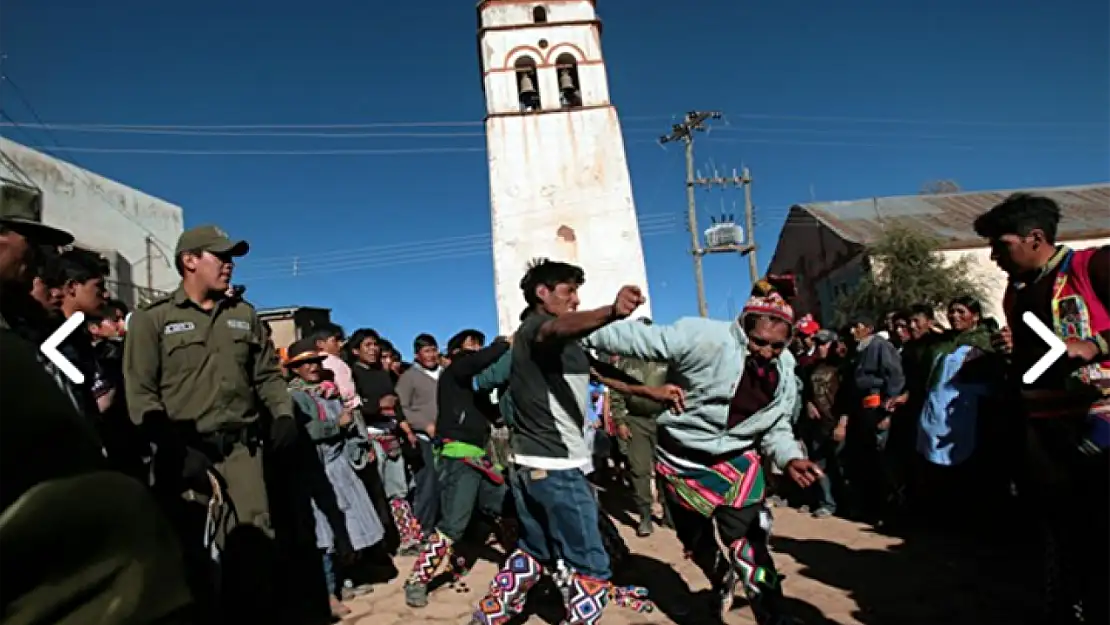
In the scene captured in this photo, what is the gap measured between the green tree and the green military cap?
19.3 metres

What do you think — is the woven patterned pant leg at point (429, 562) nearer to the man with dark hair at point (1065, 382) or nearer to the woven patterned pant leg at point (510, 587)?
the woven patterned pant leg at point (510, 587)

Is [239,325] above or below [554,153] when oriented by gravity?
below

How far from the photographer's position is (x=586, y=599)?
3.21 m

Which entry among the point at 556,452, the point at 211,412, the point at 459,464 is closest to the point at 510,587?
the point at 556,452

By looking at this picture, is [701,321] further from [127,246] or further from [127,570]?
[127,246]

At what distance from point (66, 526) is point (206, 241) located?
2.90 meters

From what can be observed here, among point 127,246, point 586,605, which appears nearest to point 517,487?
point 586,605

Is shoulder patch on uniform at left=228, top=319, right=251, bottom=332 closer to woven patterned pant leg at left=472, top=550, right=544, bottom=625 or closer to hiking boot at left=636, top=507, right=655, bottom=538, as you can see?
woven patterned pant leg at left=472, top=550, right=544, bottom=625

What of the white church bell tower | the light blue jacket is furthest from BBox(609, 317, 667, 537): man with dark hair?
the white church bell tower

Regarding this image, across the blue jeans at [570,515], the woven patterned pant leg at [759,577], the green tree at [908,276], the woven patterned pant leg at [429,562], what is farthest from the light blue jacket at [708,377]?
the green tree at [908,276]

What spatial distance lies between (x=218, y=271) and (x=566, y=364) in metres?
1.69

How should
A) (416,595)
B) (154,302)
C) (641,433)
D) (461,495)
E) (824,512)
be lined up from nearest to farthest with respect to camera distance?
(154,302), (416,595), (461,495), (824,512), (641,433)

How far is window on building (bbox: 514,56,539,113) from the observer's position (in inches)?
771

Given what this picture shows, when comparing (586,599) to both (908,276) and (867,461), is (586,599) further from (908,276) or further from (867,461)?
(908,276)
